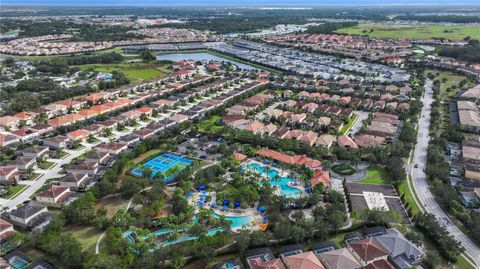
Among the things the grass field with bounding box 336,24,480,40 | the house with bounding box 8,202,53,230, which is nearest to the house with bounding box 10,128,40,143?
the house with bounding box 8,202,53,230

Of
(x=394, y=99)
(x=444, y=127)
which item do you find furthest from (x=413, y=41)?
(x=444, y=127)

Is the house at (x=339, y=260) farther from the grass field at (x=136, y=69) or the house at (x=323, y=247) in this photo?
the grass field at (x=136, y=69)

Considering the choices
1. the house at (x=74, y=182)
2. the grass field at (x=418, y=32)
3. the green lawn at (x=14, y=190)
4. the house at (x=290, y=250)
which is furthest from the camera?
the grass field at (x=418, y=32)

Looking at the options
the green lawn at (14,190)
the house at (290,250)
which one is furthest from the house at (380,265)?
the green lawn at (14,190)

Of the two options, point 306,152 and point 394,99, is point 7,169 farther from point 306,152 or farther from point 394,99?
point 394,99

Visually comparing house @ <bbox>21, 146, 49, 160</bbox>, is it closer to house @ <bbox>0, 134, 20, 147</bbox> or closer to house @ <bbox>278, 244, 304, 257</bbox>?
house @ <bbox>0, 134, 20, 147</bbox>

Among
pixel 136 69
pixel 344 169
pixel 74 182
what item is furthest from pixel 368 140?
pixel 136 69
